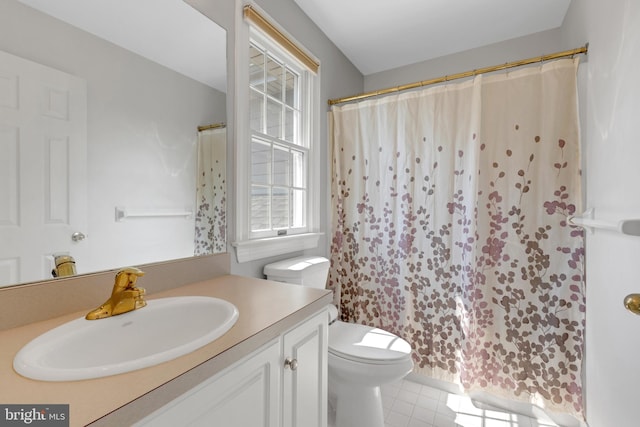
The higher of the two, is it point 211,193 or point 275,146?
point 275,146

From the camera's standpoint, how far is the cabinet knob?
0.84m

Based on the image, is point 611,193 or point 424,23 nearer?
point 611,193

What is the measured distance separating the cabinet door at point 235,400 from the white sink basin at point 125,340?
89 mm

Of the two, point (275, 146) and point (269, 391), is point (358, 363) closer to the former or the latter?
point (269, 391)

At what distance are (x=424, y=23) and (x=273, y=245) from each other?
6.04 feet

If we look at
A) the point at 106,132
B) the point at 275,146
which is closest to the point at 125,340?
the point at 106,132

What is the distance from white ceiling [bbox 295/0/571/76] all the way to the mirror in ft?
3.25

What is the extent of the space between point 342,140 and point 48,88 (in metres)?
1.67

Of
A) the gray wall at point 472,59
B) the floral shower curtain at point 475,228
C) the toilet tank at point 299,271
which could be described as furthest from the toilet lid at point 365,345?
the gray wall at point 472,59

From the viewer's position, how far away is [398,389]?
6.42 feet

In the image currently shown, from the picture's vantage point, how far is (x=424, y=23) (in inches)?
79.6

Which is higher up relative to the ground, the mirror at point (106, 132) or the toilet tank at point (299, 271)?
the mirror at point (106, 132)

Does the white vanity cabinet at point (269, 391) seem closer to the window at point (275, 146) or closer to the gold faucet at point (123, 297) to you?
the gold faucet at point (123, 297)

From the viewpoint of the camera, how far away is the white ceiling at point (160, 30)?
0.90m
